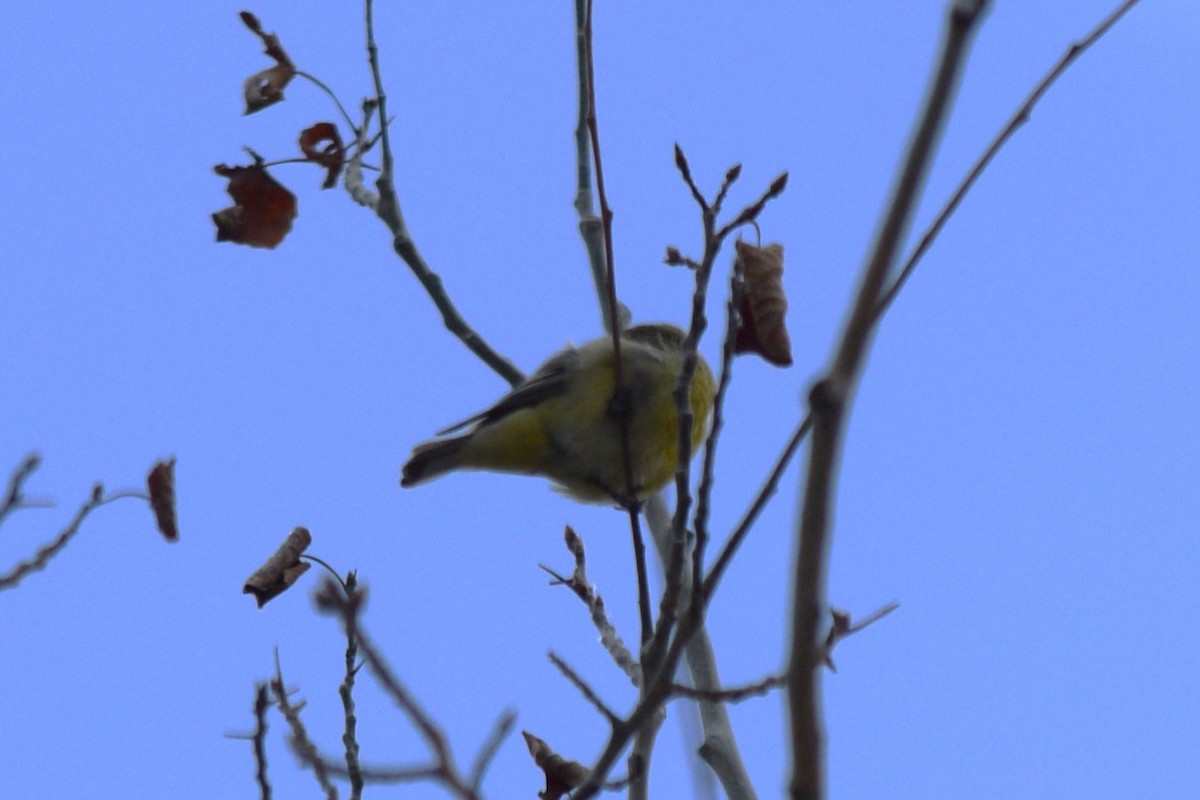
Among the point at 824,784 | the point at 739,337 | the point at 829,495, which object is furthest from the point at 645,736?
the point at 829,495

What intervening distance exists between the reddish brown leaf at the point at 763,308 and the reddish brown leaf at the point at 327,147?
208cm

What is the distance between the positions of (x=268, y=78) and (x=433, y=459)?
1.51m

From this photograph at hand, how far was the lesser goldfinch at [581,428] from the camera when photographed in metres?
5.28

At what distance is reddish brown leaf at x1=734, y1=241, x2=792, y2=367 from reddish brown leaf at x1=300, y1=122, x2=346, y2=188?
81.9 inches

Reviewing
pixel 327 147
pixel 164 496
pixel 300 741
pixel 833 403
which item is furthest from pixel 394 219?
pixel 833 403

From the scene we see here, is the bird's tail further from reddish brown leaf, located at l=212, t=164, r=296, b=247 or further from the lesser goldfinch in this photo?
reddish brown leaf, located at l=212, t=164, r=296, b=247

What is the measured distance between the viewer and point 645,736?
2775mm

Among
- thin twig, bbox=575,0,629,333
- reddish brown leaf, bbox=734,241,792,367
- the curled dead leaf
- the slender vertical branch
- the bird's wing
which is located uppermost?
thin twig, bbox=575,0,629,333

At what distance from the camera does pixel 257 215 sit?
15.9 feet

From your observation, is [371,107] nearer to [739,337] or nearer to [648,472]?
[648,472]

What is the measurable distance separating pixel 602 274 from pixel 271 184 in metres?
1.19

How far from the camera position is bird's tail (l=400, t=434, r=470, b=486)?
5.31 metres

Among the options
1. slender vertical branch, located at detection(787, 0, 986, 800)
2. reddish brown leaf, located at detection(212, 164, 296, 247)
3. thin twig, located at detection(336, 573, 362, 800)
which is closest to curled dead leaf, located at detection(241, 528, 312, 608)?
thin twig, located at detection(336, 573, 362, 800)

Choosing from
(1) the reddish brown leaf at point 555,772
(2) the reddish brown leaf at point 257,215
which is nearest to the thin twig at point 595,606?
(1) the reddish brown leaf at point 555,772
